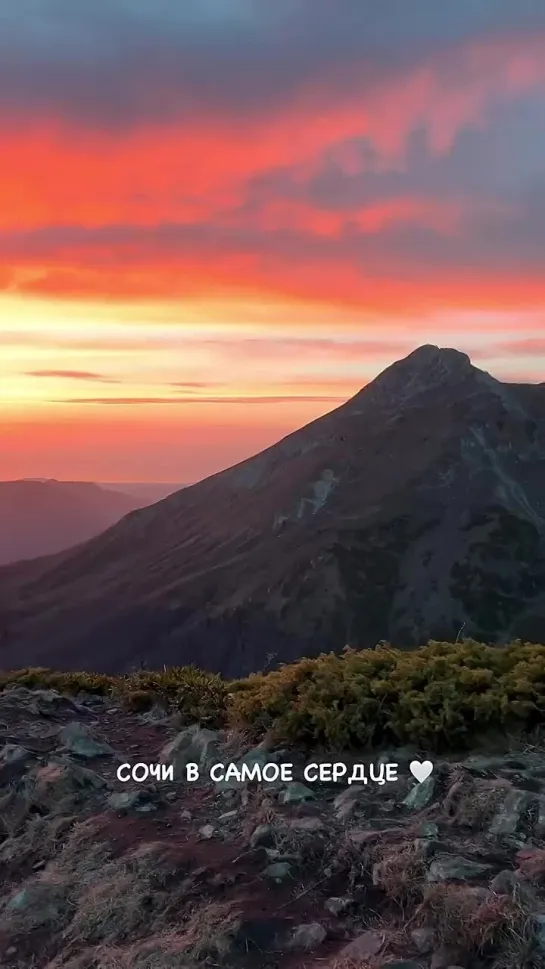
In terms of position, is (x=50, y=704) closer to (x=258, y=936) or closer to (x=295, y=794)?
(x=295, y=794)

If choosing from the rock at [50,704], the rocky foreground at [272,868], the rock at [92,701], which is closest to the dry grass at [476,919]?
the rocky foreground at [272,868]

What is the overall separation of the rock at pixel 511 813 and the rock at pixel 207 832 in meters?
2.03

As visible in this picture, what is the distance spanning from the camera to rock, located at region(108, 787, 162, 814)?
6758mm

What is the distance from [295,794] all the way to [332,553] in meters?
123

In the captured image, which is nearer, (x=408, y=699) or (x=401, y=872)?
(x=401, y=872)

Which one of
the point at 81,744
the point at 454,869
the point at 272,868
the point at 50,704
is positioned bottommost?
the point at 50,704

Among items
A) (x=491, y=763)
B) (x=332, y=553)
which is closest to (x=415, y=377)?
(x=332, y=553)

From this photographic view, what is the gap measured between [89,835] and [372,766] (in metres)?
2.33

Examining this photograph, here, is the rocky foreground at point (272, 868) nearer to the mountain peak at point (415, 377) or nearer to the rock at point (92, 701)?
the rock at point (92, 701)

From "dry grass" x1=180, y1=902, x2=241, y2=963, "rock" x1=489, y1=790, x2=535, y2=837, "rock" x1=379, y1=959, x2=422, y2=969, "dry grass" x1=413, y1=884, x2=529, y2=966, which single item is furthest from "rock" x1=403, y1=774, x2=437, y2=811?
"rock" x1=379, y1=959, x2=422, y2=969

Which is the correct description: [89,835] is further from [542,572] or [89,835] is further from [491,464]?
[491,464]

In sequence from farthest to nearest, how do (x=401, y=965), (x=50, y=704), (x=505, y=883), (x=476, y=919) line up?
(x=50, y=704) → (x=505, y=883) → (x=476, y=919) → (x=401, y=965)

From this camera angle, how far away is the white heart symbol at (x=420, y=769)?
21.2ft

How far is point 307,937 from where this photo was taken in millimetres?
4727
